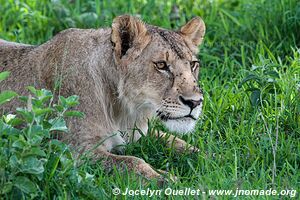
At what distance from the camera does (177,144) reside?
19.1ft

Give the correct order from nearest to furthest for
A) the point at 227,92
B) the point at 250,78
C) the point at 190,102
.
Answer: the point at 190,102 < the point at 250,78 < the point at 227,92

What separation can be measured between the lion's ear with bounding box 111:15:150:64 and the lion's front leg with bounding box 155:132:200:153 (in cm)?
62

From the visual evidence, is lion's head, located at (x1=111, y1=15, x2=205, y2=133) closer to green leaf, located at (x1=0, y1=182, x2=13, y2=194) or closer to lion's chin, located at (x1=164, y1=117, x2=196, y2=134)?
lion's chin, located at (x1=164, y1=117, x2=196, y2=134)

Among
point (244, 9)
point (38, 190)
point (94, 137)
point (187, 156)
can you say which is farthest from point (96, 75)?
point (244, 9)

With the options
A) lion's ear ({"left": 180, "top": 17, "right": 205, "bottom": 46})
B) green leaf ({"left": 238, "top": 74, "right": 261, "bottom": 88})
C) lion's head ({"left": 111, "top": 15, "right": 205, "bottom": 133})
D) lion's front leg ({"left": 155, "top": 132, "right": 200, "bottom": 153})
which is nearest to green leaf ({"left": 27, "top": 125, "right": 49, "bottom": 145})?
lion's head ({"left": 111, "top": 15, "right": 205, "bottom": 133})

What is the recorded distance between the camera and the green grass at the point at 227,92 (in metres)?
5.05

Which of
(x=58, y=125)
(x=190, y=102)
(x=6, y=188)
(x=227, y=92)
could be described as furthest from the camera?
(x=227, y=92)

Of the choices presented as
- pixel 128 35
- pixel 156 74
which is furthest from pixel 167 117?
pixel 128 35

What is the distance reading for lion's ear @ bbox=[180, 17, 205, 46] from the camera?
586 centimetres

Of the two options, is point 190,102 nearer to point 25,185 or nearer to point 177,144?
point 177,144

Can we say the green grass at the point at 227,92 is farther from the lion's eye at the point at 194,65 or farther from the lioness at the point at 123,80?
the lion's eye at the point at 194,65

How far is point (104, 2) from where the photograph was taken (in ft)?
26.9

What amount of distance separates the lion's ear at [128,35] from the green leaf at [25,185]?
1.32 m

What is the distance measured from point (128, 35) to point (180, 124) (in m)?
0.64
